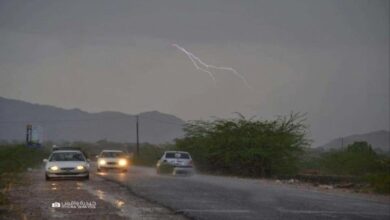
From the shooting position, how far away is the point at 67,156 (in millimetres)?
33625

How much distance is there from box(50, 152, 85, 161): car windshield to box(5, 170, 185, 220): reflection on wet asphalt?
23.4 ft

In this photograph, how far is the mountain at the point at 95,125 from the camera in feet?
282

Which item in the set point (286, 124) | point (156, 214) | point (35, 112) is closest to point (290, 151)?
point (286, 124)

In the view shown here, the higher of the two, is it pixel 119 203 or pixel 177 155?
pixel 177 155

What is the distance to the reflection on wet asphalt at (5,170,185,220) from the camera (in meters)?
16.6

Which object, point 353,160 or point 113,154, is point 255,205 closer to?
point 113,154

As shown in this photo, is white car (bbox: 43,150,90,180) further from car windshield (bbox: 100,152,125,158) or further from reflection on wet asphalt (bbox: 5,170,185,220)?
car windshield (bbox: 100,152,125,158)

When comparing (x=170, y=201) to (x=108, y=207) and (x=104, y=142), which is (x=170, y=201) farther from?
(x=104, y=142)

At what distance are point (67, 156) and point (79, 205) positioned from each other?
15001 mm

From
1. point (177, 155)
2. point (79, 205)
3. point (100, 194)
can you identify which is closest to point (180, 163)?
point (177, 155)

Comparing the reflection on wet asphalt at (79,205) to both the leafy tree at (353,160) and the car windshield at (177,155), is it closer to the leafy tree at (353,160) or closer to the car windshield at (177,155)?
the car windshield at (177,155)

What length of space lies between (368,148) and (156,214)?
46.9 meters

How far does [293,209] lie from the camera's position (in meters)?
19.9

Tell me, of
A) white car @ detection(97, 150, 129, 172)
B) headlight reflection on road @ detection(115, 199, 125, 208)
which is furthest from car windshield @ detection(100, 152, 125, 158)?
headlight reflection on road @ detection(115, 199, 125, 208)
